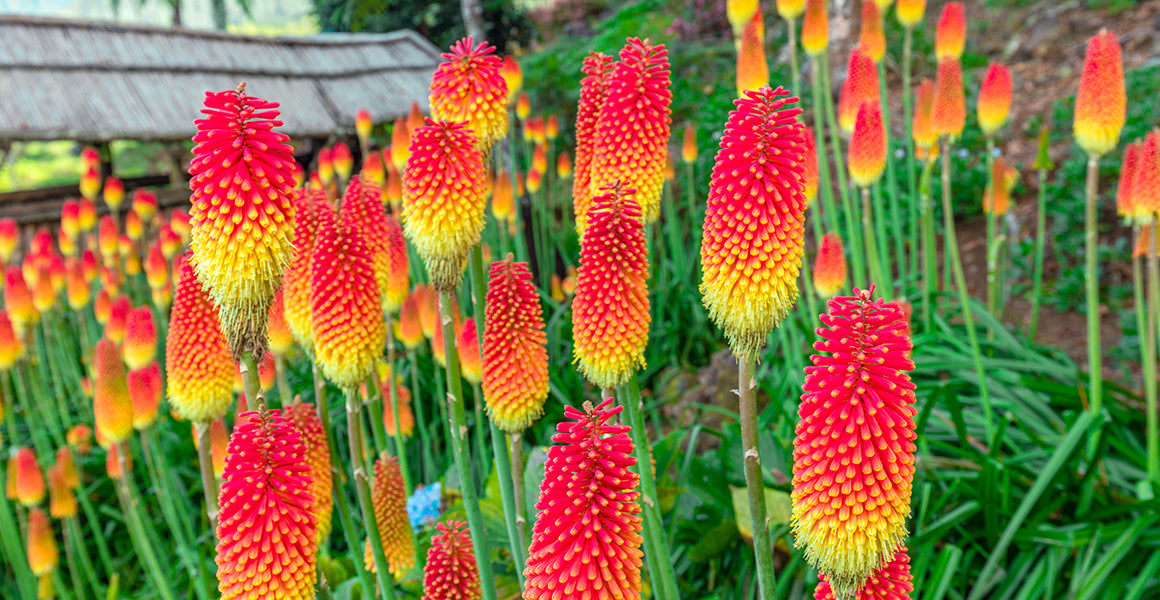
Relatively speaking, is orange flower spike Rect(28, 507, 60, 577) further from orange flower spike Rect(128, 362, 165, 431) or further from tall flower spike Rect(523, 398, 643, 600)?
tall flower spike Rect(523, 398, 643, 600)

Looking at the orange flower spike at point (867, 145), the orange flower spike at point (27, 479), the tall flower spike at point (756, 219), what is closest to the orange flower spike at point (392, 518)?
the tall flower spike at point (756, 219)

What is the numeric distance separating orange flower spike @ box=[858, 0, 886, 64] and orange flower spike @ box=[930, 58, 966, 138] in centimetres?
34

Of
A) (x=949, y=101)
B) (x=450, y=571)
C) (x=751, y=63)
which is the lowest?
Answer: (x=450, y=571)

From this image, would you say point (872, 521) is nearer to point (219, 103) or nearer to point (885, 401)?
point (885, 401)

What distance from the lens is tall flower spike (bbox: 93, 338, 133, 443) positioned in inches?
113

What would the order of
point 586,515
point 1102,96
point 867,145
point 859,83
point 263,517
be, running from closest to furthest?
point 586,515 → point 263,517 → point 1102,96 → point 867,145 → point 859,83

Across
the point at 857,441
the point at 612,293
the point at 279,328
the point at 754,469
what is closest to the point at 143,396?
the point at 279,328

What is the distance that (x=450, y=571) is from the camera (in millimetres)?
1883

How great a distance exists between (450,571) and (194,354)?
1078 millimetres

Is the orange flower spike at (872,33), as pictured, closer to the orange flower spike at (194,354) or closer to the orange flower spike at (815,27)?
the orange flower spike at (815,27)

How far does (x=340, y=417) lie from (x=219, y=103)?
4.11 meters

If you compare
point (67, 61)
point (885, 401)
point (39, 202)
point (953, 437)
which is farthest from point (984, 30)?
point (39, 202)

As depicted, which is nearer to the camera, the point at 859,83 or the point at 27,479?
the point at 27,479

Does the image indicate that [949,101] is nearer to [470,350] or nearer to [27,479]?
[470,350]
